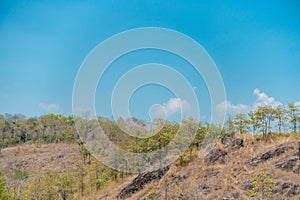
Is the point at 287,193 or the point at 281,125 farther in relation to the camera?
the point at 281,125

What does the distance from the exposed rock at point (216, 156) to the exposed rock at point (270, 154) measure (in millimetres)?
2866

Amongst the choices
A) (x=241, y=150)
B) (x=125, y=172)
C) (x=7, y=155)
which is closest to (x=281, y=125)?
(x=241, y=150)

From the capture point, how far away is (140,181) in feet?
77.4

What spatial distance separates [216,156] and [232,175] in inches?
130

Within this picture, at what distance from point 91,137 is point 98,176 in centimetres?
1197

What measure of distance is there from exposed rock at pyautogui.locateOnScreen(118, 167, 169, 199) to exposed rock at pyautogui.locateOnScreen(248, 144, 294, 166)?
7852 mm

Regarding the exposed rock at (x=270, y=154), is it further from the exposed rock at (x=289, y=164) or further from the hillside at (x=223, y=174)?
the exposed rock at (x=289, y=164)

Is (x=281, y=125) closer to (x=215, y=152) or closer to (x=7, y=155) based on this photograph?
(x=215, y=152)

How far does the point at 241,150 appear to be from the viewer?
20.8 m

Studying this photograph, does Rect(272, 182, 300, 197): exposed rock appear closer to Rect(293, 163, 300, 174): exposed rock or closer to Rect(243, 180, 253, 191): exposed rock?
Rect(293, 163, 300, 174): exposed rock

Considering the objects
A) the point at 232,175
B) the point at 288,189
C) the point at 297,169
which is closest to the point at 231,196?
the point at 232,175

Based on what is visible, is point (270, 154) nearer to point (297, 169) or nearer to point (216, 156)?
point (297, 169)

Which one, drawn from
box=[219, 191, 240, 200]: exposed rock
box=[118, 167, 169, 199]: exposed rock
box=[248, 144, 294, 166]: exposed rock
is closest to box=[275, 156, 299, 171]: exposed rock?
box=[248, 144, 294, 166]: exposed rock

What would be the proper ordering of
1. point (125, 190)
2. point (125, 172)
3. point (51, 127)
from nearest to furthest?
point (125, 190) → point (125, 172) → point (51, 127)
